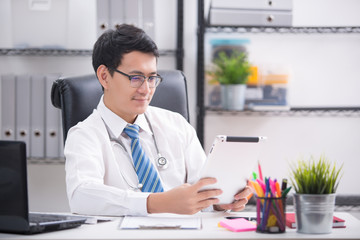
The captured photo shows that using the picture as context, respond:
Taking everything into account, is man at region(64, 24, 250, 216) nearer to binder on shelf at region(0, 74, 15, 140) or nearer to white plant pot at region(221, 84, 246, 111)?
white plant pot at region(221, 84, 246, 111)

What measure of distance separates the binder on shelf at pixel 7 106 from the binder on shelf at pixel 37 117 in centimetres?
9

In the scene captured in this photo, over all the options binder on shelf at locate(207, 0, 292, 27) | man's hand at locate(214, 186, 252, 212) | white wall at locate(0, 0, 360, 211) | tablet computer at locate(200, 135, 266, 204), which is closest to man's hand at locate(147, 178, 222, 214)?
tablet computer at locate(200, 135, 266, 204)

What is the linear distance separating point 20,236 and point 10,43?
196 cm

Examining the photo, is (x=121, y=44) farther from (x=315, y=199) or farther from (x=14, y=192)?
(x=315, y=199)

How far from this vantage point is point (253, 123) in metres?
2.93

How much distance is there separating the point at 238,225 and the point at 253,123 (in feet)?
5.73

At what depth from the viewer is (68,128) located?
182 centimetres

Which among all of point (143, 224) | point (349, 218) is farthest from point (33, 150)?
point (349, 218)

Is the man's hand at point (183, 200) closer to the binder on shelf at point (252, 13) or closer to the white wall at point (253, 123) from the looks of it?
the binder on shelf at point (252, 13)

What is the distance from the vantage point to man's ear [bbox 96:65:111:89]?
5.90 feet

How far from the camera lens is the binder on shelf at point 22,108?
261cm

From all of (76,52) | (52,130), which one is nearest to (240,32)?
(76,52)

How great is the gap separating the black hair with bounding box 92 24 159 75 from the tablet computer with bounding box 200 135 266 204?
562mm

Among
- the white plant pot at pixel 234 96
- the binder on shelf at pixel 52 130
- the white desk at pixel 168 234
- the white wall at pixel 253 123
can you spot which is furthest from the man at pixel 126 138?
the white wall at pixel 253 123
